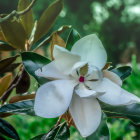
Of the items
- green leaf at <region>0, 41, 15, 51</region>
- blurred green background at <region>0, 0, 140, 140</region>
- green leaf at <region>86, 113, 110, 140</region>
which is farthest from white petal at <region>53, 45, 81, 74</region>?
blurred green background at <region>0, 0, 140, 140</region>

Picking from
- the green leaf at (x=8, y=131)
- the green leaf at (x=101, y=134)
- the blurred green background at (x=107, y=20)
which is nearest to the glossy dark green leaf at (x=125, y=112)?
the green leaf at (x=101, y=134)

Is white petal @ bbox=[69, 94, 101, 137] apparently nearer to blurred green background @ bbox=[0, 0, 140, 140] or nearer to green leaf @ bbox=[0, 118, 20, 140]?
green leaf @ bbox=[0, 118, 20, 140]

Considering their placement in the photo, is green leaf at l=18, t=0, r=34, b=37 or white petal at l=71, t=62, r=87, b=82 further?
green leaf at l=18, t=0, r=34, b=37

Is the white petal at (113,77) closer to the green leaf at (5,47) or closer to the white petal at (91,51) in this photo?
the white petal at (91,51)

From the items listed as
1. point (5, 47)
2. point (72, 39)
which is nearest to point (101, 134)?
point (72, 39)

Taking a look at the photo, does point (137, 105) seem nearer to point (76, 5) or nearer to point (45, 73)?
point (45, 73)

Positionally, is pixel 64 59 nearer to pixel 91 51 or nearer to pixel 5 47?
pixel 91 51
